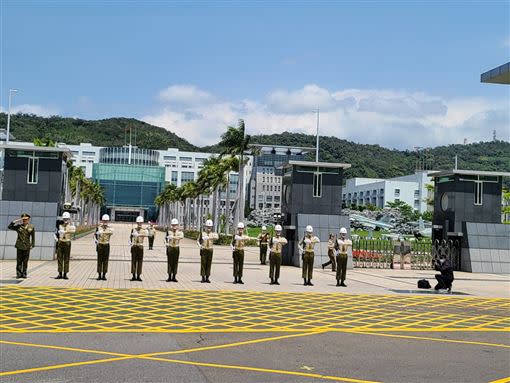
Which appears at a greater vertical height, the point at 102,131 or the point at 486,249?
the point at 102,131

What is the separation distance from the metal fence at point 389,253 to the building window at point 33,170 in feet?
46.5

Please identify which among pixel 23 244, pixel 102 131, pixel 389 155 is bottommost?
pixel 23 244

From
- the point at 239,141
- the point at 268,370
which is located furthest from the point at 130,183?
the point at 268,370

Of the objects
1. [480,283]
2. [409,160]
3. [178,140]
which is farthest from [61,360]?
[178,140]

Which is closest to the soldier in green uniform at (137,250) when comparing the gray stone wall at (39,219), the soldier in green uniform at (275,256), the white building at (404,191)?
the soldier in green uniform at (275,256)

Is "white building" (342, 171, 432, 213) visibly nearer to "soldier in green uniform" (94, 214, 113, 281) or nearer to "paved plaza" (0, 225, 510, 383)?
"soldier in green uniform" (94, 214, 113, 281)

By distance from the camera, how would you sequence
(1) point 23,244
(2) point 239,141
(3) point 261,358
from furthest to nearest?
(2) point 239,141 < (1) point 23,244 < (3) point 261,358

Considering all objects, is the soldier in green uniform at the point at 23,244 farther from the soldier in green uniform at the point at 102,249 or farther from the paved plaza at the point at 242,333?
the soldier in green uniform at the point at 102,249

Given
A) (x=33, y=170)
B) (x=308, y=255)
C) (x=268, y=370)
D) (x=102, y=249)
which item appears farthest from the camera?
(x=33, y=170)

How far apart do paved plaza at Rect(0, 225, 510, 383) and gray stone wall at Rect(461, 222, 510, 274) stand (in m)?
9.52

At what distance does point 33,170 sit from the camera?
2547 cm

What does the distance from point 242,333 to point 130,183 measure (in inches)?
4941

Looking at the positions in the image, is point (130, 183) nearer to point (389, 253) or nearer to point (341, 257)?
point (389, 253)

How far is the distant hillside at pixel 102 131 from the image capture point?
169462mm
